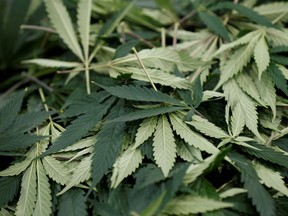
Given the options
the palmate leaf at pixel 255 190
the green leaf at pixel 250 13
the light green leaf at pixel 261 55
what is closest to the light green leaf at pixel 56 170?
the palmate leaf at pixel 255 190

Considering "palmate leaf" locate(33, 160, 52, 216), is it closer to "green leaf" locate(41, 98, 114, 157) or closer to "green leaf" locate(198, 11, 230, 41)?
"green leaf" locate(41, 98, 114, 157)

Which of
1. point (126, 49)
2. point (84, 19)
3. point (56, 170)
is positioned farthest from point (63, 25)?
point (56, 170)

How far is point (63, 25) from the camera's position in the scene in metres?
0.93

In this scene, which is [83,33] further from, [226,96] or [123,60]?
[226,96]

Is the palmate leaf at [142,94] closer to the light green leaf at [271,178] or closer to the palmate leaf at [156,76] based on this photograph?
the palmate leaf at [156,76]

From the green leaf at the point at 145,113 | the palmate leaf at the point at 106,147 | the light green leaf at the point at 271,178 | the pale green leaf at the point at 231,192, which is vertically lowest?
the pale green leaf at the point at 231,192

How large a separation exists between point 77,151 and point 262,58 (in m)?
0.44

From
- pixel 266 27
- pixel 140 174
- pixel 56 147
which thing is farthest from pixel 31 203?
pixel 266 27

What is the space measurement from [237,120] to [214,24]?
321 mm

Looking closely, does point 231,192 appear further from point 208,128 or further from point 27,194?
point 27,194

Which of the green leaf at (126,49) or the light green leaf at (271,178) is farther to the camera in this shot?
the green leaf at (126,49)

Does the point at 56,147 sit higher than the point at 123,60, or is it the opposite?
the point at 123,60

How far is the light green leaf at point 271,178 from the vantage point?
62 centimetres

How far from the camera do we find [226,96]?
2.54ft
